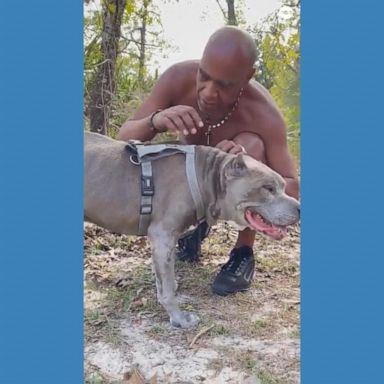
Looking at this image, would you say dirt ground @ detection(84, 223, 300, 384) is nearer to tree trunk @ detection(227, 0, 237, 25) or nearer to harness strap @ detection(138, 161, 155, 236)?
harness strap @ detection(138, 161, 155, 236)

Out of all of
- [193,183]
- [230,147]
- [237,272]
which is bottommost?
[237,272]

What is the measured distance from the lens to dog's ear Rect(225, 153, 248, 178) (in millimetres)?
2158

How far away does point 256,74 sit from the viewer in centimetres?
228

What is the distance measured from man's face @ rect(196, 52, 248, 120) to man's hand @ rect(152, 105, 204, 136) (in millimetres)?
65

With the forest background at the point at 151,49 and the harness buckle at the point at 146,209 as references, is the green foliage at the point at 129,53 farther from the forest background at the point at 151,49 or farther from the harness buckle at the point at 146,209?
the harness buckle at the point at 146,209

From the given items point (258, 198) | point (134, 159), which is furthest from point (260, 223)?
point (134, 159)

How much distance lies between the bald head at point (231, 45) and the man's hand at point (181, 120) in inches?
8.2

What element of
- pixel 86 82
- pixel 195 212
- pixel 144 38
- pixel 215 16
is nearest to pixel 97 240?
pixel 195 212

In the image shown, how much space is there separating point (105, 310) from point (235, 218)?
570mm

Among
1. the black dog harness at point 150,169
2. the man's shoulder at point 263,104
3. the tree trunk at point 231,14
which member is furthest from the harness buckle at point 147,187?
the tree trunk at point 231,14

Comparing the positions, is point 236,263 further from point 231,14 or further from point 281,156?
point 231,14

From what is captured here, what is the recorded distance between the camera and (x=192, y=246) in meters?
2.48

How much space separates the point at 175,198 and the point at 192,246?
1.14 feet

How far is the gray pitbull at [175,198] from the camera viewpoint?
217cm
